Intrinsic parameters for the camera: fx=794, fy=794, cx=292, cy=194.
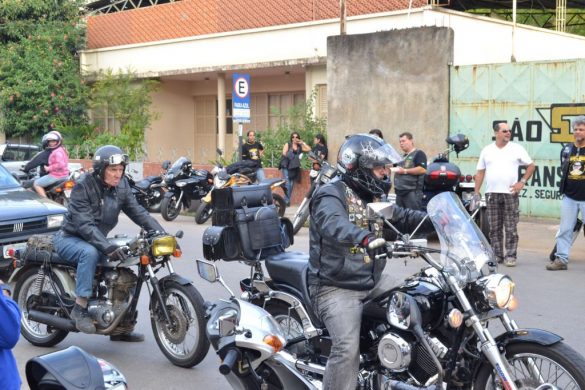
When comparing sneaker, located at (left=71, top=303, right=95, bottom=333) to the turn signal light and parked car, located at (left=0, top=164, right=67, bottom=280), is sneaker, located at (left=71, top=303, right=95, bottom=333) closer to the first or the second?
the turn signal light

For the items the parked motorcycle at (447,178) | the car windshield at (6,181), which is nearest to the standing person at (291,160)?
the parked motorcycle at (447,178)

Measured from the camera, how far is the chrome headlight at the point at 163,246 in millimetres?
6484

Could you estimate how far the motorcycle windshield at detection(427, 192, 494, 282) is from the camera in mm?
4531

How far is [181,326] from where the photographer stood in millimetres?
6449

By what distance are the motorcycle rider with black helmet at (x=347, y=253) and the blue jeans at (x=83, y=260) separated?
2.49m

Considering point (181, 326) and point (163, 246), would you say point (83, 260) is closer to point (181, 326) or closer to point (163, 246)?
point (163, 246)

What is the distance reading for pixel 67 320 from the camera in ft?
22.2

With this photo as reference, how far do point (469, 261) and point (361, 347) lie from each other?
0.89 m

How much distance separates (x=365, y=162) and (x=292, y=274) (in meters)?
1.18

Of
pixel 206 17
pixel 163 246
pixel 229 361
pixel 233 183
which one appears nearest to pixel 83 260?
pixel 163 246

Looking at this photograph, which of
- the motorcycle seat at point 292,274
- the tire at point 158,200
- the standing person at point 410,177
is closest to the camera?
the motorcycle seat at point 292,274

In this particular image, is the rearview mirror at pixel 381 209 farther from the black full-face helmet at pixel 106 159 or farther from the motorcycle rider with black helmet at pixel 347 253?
the black full-face helmet at pixel 106 159

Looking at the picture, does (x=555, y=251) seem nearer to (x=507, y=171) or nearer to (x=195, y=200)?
(x=507, y=171)

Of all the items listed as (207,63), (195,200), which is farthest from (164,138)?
(195,200)
